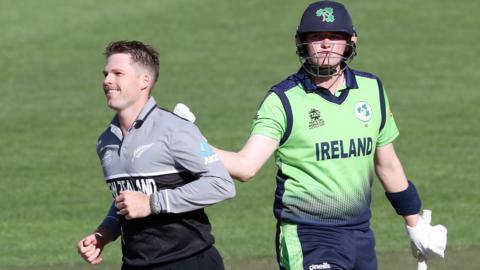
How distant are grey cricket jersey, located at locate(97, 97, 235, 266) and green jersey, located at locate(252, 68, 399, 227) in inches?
27.4

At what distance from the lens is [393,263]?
424 inches

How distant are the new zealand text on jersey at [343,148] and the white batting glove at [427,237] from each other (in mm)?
712

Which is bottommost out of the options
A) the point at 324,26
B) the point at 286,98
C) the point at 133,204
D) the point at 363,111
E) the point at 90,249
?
the point at 90,249

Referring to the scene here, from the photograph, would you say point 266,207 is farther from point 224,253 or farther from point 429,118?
point 429,118

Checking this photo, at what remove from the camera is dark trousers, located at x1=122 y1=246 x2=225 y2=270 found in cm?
640

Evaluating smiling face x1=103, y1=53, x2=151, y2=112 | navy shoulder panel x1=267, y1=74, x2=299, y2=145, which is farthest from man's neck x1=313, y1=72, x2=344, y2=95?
smiling face x1=103, y1=53, x2=151, y2=112

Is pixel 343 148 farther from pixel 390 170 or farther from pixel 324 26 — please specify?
pixel 324 26

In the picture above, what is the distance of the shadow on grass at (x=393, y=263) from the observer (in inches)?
419

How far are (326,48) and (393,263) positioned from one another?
415 centimetres

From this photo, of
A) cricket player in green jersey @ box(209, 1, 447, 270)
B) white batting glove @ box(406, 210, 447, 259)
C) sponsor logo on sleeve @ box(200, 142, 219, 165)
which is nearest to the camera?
sponsor logo on sleeve @ box(200, 142, 219, 165)

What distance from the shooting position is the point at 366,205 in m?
7.16

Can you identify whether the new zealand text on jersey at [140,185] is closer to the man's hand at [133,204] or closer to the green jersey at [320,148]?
the man's hand at [133,204]

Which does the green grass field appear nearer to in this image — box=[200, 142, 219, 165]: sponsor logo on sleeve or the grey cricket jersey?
the grey cricket jersey

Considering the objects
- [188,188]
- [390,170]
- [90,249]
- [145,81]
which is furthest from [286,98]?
[90,249]
